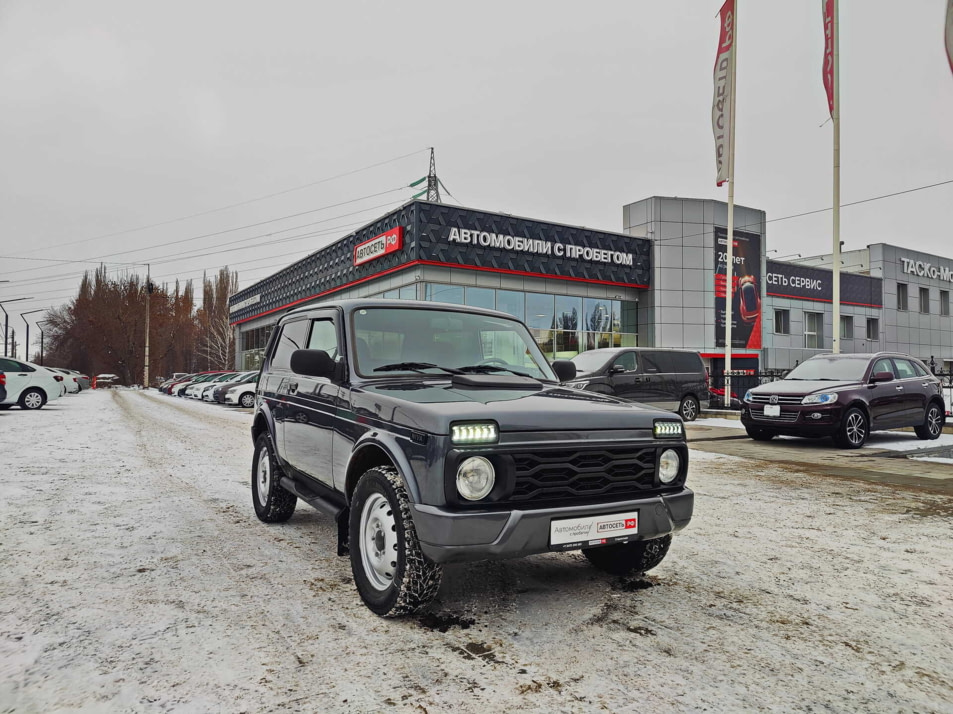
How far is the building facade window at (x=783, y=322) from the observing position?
36.3 meters

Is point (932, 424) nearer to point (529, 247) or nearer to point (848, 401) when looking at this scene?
point (848, 401)

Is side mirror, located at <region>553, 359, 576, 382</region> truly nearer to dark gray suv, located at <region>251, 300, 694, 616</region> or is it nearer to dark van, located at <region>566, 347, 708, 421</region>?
dark gray suv, located at <region>251, 300, 694, 616</region>

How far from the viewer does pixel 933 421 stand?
39.7ft

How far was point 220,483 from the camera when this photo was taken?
23.8 ft

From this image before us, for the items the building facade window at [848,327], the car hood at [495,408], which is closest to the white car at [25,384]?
the car hood at [495,408]

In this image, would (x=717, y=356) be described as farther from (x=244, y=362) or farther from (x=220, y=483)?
(x=244, y=362)

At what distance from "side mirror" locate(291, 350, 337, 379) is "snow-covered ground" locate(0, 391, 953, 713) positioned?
127 centimetres

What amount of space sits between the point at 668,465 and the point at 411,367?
1653mm

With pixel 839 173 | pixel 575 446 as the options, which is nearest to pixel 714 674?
pixel 575 446

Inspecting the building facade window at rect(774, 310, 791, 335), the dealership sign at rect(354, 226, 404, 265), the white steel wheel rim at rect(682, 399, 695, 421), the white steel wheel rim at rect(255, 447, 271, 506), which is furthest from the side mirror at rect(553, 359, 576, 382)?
the building facade window at rect(774, 310, 791, 335)

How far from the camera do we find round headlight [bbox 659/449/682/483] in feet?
11.3

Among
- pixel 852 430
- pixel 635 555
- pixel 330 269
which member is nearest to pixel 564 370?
pixel 635 555

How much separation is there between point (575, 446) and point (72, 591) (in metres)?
2.99

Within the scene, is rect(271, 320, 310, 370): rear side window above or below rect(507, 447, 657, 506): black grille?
above
